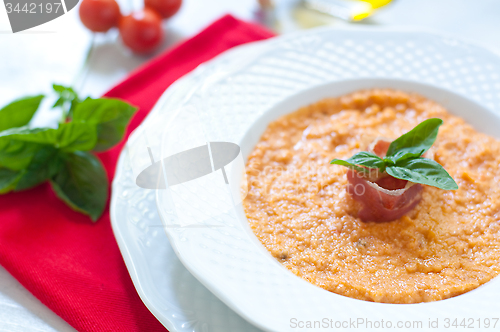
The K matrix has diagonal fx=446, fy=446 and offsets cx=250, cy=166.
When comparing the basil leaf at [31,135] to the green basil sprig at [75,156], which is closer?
the basil leaf at [31,135]

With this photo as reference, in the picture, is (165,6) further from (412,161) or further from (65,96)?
(412,161)

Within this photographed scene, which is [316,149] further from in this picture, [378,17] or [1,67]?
[1,67]

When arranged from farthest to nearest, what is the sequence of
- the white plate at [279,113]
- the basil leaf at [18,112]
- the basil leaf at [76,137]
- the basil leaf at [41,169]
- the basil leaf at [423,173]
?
the basil leaf at [18,112] < the basil leaf at [41,169] < the basil leaf at [76,137] < the basil leaf at [423,173] < the white plate at [279,113]

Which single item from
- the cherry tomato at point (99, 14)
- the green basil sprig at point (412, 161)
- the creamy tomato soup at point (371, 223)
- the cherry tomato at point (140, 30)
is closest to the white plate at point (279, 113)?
the creamy tomato soup at point (371, 223)

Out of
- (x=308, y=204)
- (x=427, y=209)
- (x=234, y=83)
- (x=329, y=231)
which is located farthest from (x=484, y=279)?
(x=234, y=83)

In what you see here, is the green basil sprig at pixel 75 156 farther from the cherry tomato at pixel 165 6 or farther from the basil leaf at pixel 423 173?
the cherry tomato at pixel 165 6

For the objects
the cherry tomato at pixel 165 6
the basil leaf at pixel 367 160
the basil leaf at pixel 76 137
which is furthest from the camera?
the cherry tomato at pixel 165 6

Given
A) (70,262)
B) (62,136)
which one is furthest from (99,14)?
(70,262)
